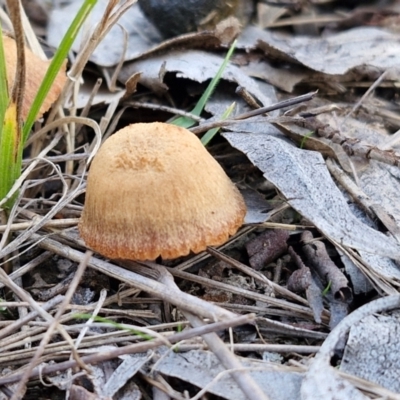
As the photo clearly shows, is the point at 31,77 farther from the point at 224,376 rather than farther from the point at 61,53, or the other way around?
the point at 224,376

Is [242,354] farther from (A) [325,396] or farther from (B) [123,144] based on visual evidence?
(B) [123,144]

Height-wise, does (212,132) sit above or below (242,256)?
A: above

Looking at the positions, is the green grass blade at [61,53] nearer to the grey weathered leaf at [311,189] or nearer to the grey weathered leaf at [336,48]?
the grey weathered leaf at [311,189]

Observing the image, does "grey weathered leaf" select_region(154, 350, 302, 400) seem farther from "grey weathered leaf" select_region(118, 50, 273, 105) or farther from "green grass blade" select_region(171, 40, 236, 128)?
"grey weathered leaf" select_region(118, 50, 273, 105)

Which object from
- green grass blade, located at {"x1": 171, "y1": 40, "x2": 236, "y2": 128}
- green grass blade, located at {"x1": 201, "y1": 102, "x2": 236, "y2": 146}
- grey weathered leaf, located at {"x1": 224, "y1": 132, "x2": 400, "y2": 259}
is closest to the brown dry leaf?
green grass blade, located at {"x1": 171, "y1": 40, "x2": 236, "y2": 128}

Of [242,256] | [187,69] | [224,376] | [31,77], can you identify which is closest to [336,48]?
[187,69]

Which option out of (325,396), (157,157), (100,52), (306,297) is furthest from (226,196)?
(100,52)

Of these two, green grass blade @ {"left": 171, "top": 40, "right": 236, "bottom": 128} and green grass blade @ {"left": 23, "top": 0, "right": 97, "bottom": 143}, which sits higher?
green grass blade @ {"left": 23, "top": 0, "right": 97, "bottom": 143}

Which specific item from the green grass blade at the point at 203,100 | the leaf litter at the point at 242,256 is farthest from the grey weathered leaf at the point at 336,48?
the green grass blade at the point at 203,100
